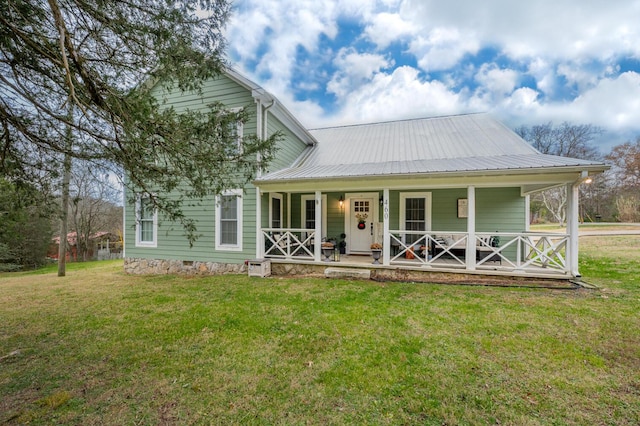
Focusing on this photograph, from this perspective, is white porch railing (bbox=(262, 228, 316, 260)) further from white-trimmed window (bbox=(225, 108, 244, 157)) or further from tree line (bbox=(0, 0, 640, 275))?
white-trimmed window (bbox=(225, 108, 244, 157))

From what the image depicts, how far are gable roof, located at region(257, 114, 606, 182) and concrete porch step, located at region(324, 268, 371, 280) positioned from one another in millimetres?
2545

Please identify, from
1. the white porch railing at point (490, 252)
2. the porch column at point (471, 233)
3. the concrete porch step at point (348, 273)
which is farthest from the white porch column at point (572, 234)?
the concrete porch step at point (348, 273)

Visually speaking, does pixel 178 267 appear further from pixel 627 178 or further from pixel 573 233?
pixel 627 178

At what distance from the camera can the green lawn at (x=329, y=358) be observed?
240 cm

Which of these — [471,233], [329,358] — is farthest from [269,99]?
[329,358]

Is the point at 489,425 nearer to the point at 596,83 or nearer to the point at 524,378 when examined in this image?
the point at 524,378

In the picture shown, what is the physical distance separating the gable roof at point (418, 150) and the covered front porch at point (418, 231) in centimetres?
68

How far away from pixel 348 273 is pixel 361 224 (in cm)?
269

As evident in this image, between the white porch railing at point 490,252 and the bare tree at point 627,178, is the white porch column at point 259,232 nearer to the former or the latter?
the white porch railing at point 490,252

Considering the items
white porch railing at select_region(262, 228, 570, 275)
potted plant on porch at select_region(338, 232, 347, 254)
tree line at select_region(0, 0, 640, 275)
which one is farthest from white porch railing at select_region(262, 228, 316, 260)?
tree line at select_region(0, 0, 640, 275)

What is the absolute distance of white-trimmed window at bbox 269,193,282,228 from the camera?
28.9 feet

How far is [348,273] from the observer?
7301mm

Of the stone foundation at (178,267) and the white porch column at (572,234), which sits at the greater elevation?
the white porch column at (572,234)

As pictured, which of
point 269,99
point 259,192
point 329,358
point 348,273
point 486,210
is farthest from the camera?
point 486,210
